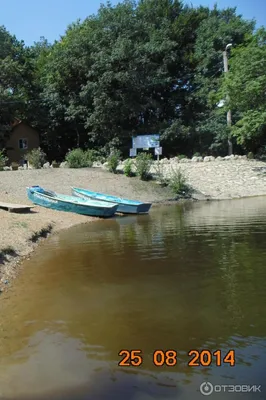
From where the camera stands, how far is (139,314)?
675 centimetres

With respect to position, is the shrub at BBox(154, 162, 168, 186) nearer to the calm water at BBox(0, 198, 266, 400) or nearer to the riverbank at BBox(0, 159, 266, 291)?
the riverbank at BBox(0, 159, 266, 291)

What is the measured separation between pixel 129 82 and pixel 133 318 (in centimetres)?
3716

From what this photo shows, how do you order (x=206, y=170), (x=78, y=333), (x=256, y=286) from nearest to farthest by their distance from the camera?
(x=78, y=333), (x=256, y=286), (x=206, y=170)

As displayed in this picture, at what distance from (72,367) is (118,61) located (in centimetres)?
3972

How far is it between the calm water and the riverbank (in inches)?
187

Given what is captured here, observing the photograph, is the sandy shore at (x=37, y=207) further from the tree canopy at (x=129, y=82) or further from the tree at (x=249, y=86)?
the tree canopy at (x=129, y=82)

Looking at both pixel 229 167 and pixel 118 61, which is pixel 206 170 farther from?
pixel 118 61

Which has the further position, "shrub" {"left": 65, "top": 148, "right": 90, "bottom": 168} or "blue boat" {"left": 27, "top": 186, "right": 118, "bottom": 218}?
"shrub" {"left": 65, "top": 148, "right": 90, "bottom": 168}

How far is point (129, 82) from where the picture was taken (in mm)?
41094

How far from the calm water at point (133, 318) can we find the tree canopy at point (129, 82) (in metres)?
29.9

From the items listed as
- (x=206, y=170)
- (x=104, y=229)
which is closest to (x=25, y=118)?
(x=206, y=170)

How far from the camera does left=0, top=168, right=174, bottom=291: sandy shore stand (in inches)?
442

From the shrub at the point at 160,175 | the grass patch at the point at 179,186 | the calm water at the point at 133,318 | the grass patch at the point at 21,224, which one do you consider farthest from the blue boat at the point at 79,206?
the shrub at the point at 160,175

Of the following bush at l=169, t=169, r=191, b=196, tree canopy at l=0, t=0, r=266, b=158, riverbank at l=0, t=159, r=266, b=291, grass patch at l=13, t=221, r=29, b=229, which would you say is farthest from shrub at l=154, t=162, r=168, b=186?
grass patch at l=13, t=221, r=29, b=229
